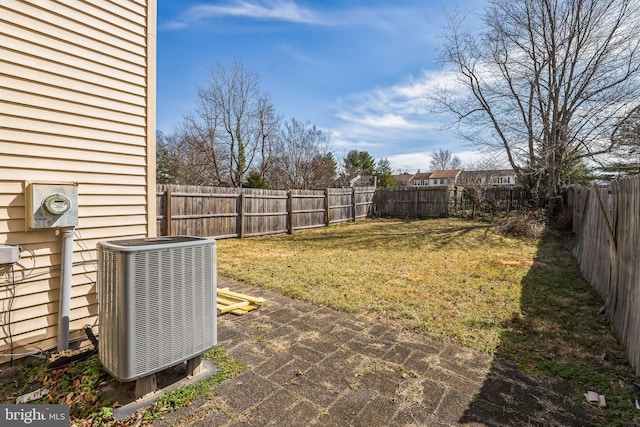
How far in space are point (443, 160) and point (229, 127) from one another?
36.0 metres

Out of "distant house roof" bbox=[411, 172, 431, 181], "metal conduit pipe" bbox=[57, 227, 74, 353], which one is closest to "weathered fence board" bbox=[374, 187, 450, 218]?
"metal conduit pipe" bbox=[57, 227, 74, 353]

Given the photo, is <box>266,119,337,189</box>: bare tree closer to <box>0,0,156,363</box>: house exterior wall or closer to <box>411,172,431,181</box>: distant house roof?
<box>0,0,156,363</box>: house exterior wall

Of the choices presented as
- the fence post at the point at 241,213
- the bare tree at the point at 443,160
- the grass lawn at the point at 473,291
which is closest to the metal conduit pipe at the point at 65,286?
the grass lawn at the point at 473,291

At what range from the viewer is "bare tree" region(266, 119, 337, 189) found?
21.0m

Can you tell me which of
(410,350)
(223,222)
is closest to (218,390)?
(410,350)

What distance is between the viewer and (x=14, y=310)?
215cm

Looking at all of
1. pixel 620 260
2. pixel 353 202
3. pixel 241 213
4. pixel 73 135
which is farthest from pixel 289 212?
pixel 620 260

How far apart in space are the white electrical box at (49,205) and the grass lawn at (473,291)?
8.18 feet

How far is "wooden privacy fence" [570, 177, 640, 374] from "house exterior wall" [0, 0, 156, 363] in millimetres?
4302

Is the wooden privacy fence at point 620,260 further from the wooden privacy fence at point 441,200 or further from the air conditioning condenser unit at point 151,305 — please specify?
the wooden privacy fence at point 441,200

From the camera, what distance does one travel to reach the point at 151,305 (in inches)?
68.0

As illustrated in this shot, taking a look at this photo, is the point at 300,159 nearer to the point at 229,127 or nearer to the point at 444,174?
the point at 229,127

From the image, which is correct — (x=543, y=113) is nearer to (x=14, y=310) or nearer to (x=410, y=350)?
(x=410, y=350)

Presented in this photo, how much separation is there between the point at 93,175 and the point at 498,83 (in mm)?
13666
